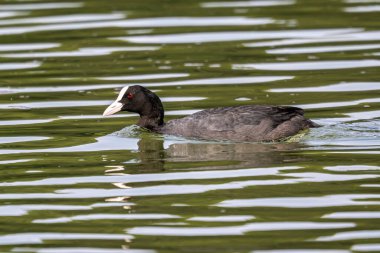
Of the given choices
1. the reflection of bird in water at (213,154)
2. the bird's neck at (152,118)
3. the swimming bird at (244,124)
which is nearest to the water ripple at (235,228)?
the reflection of bird in water at (213,154)

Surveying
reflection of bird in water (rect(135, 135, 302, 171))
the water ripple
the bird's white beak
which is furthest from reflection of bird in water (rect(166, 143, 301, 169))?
the water ripple

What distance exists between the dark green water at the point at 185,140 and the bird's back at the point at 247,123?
0.21 m

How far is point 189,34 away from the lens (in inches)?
797

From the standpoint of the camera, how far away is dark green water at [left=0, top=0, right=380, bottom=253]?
9633 millimetres

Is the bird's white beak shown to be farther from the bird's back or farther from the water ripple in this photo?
the water ripple

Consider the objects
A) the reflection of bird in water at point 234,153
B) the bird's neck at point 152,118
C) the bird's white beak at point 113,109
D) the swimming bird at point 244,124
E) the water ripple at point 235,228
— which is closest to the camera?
the water ripple at point 235,228

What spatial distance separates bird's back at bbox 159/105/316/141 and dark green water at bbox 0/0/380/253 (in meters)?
0.21

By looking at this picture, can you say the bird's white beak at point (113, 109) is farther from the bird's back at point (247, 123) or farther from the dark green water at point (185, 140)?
the bird's back at point (247, 123)

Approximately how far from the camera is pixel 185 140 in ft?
46.2

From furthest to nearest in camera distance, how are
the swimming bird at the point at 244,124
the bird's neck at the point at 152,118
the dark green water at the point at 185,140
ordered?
the bird's neck at the point at 152,118 → the swimming bird at the point at 244,124 → the dark green water at the point at 185,140

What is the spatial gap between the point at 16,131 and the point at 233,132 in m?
2.66

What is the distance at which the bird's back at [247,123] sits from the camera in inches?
544

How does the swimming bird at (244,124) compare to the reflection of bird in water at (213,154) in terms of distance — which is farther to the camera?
the swimming bird at (244,124)

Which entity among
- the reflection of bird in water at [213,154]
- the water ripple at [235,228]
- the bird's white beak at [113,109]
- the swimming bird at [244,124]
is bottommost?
the water ripple at [235,228]
